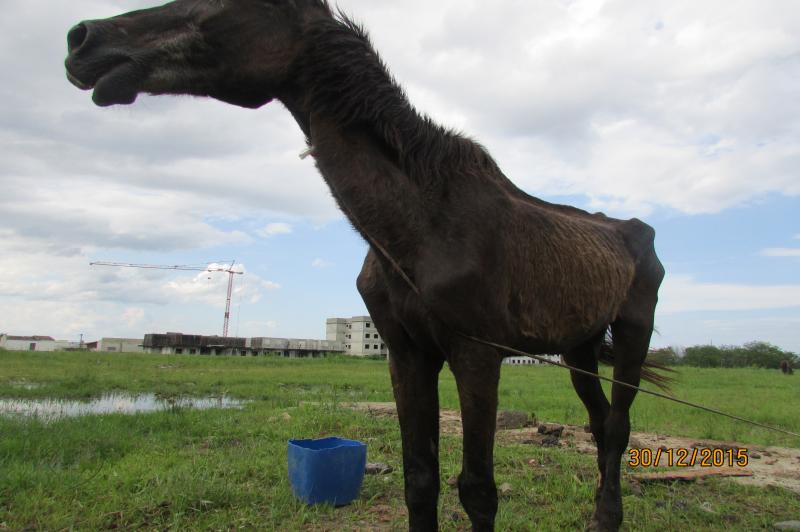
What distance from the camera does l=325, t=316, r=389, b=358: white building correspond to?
2835 inches

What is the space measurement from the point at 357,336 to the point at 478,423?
73321 millimetres

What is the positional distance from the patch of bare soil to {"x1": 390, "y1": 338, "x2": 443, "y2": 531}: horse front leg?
3.74 meters

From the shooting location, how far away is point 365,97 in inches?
100

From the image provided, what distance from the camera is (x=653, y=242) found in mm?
4410

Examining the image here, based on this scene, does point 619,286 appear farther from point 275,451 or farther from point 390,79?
point 275,451

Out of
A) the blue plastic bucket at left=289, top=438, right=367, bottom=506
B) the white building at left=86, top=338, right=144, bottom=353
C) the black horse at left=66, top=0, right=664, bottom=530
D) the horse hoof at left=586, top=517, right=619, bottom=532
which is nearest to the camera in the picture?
the black horse at left=66, top=0, right=664, bottom=530

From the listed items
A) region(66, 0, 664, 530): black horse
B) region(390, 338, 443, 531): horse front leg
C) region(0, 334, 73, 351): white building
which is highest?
region(66, 0, 664, 530): black horse

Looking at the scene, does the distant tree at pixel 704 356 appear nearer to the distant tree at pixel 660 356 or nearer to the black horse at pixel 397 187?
the distant tree at pixel 660 356

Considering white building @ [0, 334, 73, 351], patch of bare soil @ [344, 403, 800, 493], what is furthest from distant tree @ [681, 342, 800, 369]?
white building @ [0, 334, 73, 351]

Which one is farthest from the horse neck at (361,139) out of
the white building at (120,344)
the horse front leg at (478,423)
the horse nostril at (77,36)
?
the white building at (120,344)

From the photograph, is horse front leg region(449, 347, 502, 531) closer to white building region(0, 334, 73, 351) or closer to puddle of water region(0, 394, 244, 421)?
puddle of water region(0, 394, 244, 421)

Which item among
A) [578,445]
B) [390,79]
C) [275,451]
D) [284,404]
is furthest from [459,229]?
[284,404]
